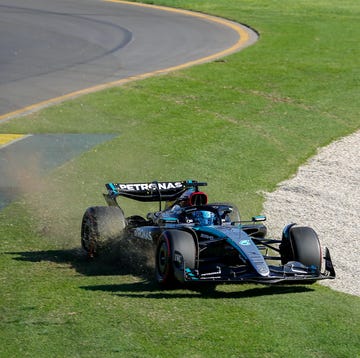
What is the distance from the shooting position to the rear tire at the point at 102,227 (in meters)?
14.3

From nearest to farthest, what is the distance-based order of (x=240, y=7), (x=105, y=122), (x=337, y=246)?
(x=337, y=246)
(x=105, y=122)
(x=240, y=7)

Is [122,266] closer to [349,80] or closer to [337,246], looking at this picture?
[337,246]

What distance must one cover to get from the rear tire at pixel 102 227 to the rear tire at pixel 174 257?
4.90 ft

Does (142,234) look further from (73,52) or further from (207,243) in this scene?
(73,52)

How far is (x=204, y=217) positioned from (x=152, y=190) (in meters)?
2.10

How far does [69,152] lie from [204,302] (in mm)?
9317

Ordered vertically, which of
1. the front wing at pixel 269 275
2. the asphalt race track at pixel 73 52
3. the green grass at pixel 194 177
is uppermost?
the front wing at pixel 269 275

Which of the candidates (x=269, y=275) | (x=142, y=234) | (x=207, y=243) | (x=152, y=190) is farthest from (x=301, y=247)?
(x=152, y=190)

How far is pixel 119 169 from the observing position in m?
19.9

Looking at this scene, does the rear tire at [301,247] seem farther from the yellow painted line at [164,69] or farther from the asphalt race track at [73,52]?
the yellow painted line at [164,69]

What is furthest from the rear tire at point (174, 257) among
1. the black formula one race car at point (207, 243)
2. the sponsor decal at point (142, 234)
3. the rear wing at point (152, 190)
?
the rear wing at point (152, 190)

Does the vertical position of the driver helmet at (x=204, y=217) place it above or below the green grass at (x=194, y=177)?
above

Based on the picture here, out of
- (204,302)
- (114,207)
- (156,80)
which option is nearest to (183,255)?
(204,302)

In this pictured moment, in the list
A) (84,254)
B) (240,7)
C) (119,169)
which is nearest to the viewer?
(84,254)
